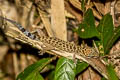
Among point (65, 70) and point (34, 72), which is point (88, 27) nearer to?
point (65, 70)

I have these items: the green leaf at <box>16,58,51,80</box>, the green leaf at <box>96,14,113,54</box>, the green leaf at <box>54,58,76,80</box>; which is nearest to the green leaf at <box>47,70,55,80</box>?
the green leaf at <box>16,58,51,80</box>

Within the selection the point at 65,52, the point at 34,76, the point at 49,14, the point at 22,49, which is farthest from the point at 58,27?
the point at 22,49

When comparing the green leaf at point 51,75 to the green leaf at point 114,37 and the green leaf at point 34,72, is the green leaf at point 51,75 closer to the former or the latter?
the green leaf at point 34,72

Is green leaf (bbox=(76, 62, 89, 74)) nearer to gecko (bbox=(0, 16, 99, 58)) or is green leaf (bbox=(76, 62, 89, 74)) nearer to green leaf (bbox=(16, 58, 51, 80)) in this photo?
gecko (bbox=(0, 16, 99, 58))

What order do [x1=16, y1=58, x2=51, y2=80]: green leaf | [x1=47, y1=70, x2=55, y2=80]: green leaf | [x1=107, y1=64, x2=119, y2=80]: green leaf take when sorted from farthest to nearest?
[x1=47, y1=70, x2=55, y2=80]: green leaf → [x1=16, y1=58, x2=51, y2=80]: green leaf → [x1=107, y1=64, x2=119, y2=80]: green leaf

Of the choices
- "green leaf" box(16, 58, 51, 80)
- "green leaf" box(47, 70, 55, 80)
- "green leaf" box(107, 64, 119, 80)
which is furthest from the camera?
"green leaf" box(47, 70, 55, 80)

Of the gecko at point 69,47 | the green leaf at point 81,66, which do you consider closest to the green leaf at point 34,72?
the gecko at point 69,47
